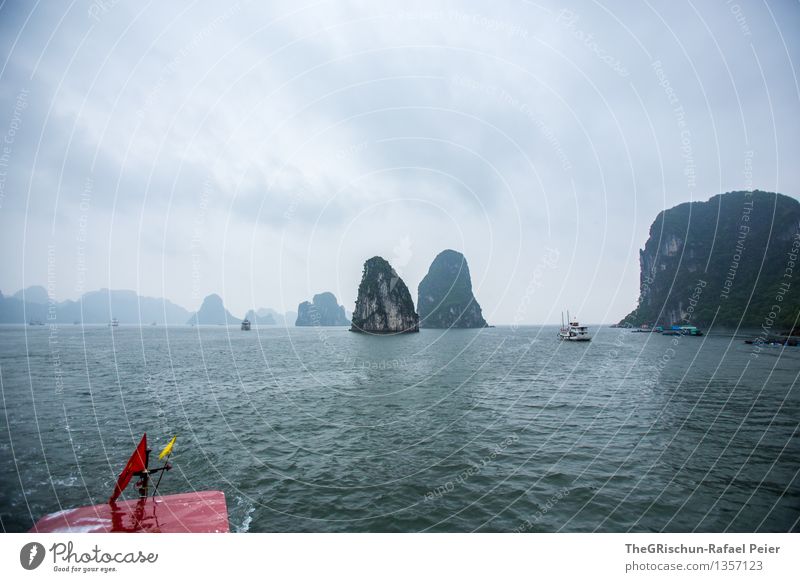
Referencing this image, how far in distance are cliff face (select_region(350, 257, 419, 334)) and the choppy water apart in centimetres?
14935

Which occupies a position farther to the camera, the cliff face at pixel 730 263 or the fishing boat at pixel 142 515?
the cliff face at pixel 730 263

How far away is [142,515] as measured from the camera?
9016mm

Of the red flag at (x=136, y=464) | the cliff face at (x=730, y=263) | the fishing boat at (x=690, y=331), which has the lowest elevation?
the fishing boat at (x=690, y=331)

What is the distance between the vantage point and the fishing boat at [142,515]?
8.45m

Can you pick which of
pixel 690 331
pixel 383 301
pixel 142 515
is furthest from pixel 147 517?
pixel 383 301

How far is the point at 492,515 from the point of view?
33.2 ft

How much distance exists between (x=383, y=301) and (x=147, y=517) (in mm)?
174070

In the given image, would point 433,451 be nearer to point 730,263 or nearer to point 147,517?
point 147,517

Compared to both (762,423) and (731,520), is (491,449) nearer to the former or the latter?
(731,520)

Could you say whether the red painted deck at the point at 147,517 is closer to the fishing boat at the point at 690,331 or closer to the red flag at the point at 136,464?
the red flag at the point at 136,464

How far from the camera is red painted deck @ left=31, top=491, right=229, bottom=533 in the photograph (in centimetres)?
845

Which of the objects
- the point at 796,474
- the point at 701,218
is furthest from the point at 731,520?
the point at 701,218

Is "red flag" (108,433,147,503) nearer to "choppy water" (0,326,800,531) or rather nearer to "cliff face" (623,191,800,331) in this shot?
"choppy water" (0,326,800,531)

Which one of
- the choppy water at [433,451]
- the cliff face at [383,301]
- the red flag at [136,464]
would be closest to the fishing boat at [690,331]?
the choppy water at [433,451]
